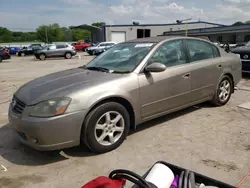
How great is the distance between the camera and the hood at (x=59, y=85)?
294cm

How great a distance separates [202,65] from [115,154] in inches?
92.6

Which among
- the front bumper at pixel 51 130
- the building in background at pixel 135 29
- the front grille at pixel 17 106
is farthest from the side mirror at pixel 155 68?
the building in background at pixel 135 29

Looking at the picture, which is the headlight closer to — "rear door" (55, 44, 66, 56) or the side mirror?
the side mirror

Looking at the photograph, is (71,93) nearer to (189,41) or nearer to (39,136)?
(39,136)

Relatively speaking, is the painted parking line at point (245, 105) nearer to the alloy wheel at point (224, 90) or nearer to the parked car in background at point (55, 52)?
the alloy wheel at point (224, 90)

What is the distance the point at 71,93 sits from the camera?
114 inches

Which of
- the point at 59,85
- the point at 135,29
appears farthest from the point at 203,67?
the point at 135,29

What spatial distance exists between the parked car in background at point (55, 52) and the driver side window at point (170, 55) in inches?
814

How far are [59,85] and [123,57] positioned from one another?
3.91ft

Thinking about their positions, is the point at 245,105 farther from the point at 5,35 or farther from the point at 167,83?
the point at 5,35

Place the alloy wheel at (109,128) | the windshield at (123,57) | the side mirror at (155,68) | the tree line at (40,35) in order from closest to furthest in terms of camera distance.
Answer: the alloy wheel at (109,128) → the side mirror at (155,68) → the windshield at (123,57) → the tree line at (40,35)

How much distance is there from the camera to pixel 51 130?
9.07 ft

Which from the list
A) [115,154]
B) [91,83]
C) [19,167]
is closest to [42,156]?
[19,167]

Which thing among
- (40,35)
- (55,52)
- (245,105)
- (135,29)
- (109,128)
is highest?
(40,35)
